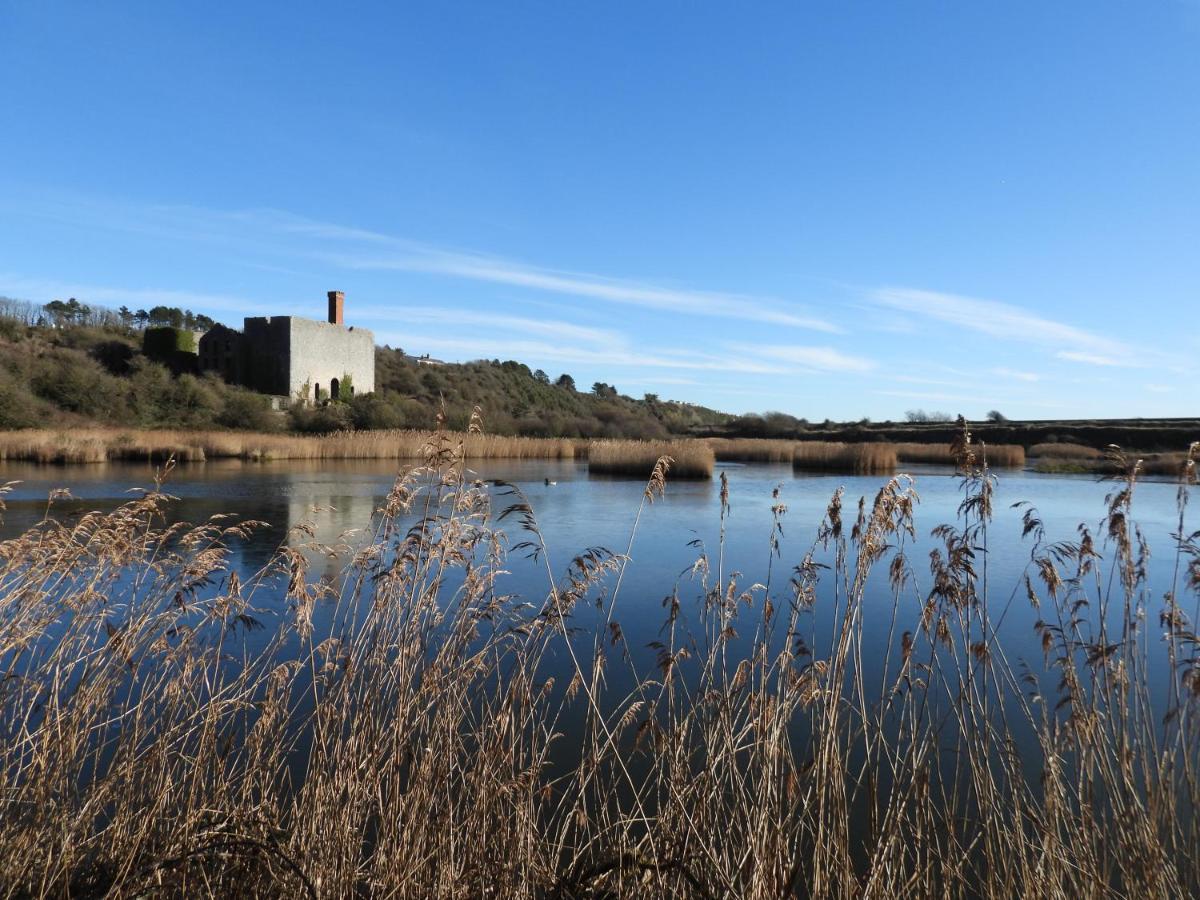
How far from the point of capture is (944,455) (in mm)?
25328

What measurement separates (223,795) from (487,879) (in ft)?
2.83

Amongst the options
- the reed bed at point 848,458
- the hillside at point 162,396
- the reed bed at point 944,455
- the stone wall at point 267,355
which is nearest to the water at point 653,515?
the reed bed at point 848,458

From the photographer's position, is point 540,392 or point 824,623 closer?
point 824,623

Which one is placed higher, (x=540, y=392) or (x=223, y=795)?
(x=540, y=392)

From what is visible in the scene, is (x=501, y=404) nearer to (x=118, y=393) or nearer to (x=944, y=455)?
(x=118, y=393)

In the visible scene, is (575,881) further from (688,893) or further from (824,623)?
(824,623)

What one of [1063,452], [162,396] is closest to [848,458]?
[1063,452]

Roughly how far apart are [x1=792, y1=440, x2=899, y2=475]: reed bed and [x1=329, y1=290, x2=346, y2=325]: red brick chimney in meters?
16.4

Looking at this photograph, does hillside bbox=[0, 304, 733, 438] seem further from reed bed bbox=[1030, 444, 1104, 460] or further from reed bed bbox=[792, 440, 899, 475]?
reed bed bbox=[1030, 444, 1104, 460]

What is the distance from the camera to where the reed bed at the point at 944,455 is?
23859 mm

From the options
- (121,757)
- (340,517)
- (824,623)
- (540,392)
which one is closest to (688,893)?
(121,757)

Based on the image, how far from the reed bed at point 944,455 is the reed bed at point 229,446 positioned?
393 inches

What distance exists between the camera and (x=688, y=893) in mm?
2062

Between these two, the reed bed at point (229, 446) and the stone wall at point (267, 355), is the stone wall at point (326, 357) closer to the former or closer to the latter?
the stone wall at point (267, 355)
